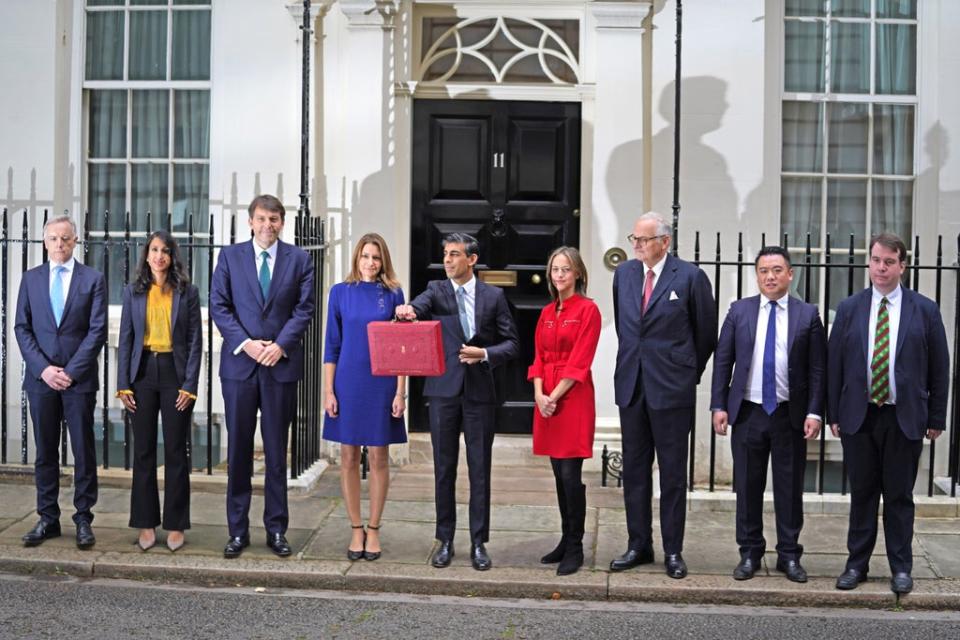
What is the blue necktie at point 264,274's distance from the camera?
7637 mm

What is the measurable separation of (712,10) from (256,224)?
13.0 ft

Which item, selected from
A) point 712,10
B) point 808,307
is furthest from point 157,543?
point 712,10

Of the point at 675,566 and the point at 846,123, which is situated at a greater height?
the point at 846,123

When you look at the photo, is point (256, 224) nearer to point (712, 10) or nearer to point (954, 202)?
point (712, 10)

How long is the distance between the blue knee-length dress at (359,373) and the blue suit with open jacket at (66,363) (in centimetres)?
142

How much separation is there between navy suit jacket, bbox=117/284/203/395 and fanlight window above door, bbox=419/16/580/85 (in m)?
3.35

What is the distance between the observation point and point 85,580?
7348 mm

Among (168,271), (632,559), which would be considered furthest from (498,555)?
(168,271)

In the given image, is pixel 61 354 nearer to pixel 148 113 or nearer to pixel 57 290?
pixel 57 290

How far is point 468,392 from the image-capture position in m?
7.46

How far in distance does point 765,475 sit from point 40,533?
406 cm

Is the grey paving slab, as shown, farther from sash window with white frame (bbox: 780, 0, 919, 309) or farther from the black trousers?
the black trousers

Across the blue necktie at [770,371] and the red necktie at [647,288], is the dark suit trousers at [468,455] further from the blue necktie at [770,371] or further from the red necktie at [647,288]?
the blue necktie at [770,371]

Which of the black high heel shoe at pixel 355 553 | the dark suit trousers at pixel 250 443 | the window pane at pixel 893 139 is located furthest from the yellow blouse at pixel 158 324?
the window pane at pixel 893 139
